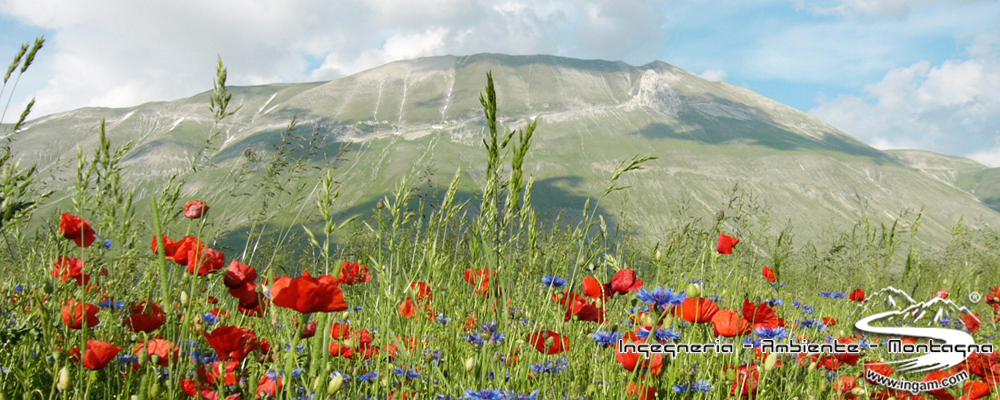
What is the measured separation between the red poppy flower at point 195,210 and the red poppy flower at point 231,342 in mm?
611

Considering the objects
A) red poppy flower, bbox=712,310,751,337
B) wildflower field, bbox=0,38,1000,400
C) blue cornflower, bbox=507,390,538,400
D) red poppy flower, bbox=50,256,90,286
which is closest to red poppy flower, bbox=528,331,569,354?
wildflower field, bbox=0,38,1000,400

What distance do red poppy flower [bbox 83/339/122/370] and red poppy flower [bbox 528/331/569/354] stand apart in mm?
1104

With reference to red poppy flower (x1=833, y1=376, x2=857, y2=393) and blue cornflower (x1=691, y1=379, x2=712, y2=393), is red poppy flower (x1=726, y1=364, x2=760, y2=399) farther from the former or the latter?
red poppy flower (x1=833, y1=376, x2=857, y2=393)

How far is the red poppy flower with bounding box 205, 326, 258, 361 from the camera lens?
4.83ft

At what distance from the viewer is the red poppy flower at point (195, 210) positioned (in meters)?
1.99

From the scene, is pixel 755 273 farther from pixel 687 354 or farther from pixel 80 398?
pixel 80 398

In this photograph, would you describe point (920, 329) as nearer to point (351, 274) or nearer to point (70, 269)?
point (351, 274)

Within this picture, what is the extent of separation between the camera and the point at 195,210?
208 centimetres

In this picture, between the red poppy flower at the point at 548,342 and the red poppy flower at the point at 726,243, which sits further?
the red poppy flower at the point at 726,243

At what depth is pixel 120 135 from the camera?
19700 centimetres

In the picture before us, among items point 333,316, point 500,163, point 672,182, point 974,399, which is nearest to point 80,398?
point 333,316

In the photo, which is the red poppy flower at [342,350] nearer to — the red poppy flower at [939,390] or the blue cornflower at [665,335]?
the blue cornflower at [665,335]

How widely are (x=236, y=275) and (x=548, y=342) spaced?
2.95ft

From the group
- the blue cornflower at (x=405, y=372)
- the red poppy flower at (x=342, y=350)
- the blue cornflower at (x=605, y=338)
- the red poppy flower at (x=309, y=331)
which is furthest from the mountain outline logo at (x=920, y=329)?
the red poppy flower at (x=309, y=331)
